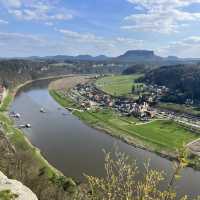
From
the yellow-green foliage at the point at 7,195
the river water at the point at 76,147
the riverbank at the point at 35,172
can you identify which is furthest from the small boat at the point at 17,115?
the yellow-green foliage at the point at 7,195

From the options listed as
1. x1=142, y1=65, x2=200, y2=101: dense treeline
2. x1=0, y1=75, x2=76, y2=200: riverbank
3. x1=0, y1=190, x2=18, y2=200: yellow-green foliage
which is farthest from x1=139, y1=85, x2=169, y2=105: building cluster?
x1=0, y1=190, x2=18, y2=200: yellow-green foliage

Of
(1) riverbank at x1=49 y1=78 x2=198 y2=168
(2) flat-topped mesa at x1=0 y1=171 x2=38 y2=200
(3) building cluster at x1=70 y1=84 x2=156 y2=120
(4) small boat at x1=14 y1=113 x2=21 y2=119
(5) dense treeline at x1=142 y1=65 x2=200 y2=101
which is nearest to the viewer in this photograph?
(2) flat-topped mesa at x1=0 y1=171 x2=38 y2=200

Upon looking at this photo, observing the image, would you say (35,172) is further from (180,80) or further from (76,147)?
(180,80)

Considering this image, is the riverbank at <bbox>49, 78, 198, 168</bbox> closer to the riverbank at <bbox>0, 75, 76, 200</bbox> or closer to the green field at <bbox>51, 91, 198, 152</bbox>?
the green field at <bbox>51, 91, 198, 152</bbox>

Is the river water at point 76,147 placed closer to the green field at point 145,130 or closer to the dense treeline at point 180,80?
the green field at point 145,130

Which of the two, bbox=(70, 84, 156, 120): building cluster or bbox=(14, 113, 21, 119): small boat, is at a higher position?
bbox=(14, 113, 21, 119): small boat

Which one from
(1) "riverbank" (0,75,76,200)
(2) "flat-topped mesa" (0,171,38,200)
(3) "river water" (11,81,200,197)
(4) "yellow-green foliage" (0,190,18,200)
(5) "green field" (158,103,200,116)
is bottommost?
(5) "green field" (158,103,200,116)

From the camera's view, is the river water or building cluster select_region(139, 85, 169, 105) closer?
the river water
